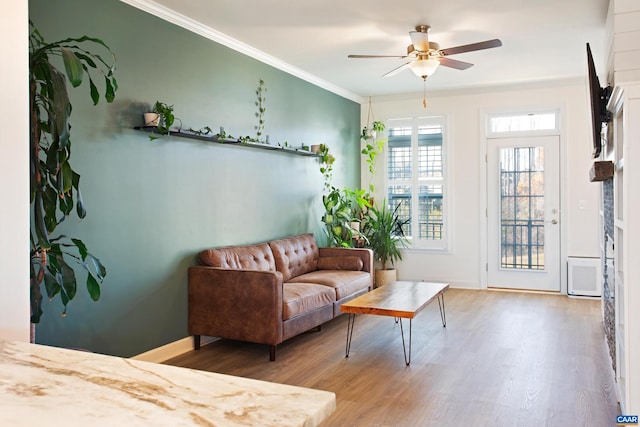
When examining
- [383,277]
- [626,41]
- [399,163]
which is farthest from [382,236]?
[626,41]

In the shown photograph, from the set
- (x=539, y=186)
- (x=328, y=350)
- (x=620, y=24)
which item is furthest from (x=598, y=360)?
(x=539, y=186)

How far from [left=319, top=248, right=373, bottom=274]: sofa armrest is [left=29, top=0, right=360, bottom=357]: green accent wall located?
714 millimetres

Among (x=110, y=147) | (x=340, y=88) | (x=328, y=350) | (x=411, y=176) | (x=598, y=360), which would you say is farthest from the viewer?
(x=411, y=176)

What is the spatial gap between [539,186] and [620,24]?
3638mm

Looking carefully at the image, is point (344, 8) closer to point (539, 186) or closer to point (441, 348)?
point (441, 348)

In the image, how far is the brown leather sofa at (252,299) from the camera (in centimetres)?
405

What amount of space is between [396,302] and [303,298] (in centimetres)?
76

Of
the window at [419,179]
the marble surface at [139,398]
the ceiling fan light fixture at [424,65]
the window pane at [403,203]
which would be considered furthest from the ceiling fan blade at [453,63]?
the marble surface at [139,398]

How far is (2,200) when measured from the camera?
6.12 ft

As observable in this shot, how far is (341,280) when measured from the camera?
5.18 m

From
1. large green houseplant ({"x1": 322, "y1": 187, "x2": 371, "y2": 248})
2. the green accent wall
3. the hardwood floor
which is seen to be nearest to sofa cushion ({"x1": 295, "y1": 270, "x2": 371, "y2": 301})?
the hardwood floor

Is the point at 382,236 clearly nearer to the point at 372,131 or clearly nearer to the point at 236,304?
the point at 372,131

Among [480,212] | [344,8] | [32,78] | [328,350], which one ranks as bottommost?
[328,350]

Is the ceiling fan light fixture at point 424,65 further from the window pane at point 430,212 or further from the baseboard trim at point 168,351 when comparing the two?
the window pane at point 430,212
